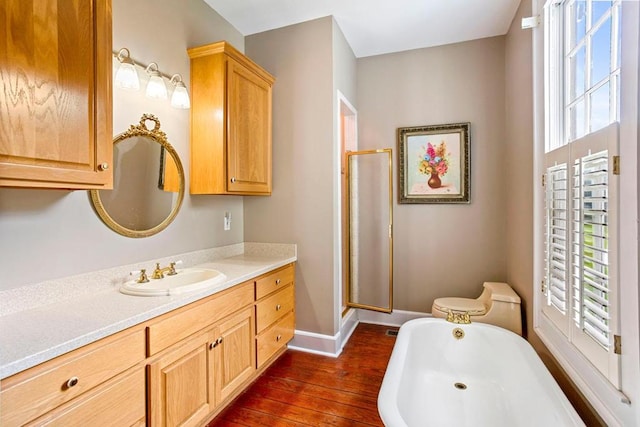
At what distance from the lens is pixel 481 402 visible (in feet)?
6.07

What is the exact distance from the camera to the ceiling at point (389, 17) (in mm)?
2424

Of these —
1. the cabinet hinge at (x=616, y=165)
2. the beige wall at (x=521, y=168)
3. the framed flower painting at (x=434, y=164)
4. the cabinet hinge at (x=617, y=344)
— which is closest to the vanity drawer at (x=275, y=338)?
the framed flower painting at (x=434, y=164)

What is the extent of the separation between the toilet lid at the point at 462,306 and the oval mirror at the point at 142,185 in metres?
2.20

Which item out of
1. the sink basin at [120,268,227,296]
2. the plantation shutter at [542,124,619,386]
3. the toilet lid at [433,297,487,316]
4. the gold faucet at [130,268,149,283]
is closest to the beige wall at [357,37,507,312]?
the toilet lid at [433,297,487,316]

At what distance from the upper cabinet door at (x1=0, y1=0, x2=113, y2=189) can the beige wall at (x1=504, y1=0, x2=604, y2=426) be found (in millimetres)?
2391

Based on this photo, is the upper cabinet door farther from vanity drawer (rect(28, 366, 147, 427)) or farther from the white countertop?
vanity drawer (rect(28, 366, 147, 427))

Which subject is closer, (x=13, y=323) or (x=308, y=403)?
(x=13, y=323)

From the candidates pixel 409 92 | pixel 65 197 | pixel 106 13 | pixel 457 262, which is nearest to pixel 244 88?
A: pixel 106 13

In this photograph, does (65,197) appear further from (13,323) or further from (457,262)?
(457,262)

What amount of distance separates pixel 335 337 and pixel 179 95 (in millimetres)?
2205

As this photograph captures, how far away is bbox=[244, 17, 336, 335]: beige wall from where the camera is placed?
2.60m

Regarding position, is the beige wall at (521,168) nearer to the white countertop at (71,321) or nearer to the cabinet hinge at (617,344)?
the cabinet hinge at (617,344)

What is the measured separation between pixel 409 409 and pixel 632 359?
1.04m

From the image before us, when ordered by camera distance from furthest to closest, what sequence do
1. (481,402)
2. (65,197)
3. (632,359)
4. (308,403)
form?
(308,403), (481,402), (65,197), (632,359)
